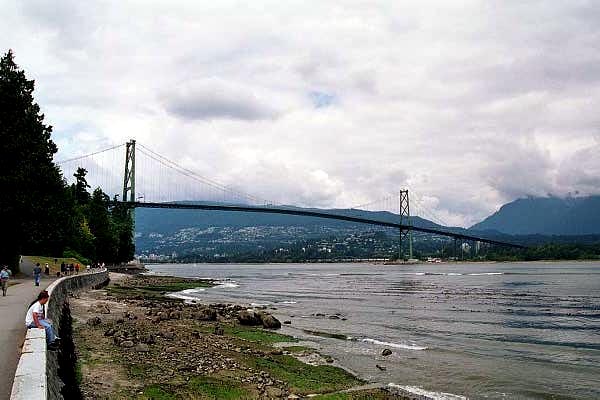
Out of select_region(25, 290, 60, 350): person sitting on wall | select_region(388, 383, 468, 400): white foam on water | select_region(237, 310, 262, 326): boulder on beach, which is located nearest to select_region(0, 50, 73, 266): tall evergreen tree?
select_region(237, 310, 262, 326): boulder on beach

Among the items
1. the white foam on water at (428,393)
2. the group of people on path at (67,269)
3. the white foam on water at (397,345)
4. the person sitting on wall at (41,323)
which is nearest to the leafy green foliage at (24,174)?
the group of people on path at (67,269)

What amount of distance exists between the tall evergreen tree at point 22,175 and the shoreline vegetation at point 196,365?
16.2 m

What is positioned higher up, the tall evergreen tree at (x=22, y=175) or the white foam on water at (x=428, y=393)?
the tall evergreen tree at (x=22, y=175)

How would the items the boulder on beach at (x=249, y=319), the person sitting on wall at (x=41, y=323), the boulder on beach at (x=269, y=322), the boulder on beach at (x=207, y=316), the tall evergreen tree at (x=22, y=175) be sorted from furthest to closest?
the tall evergreen tree at (x=22, y=175) < the boulder on beach at (x=207, y=316) < the boulder on beach at (x=249, y=319) < the boulder on beach at (x=269, y=322) < the person sitting on wall at (x=41, y=323)

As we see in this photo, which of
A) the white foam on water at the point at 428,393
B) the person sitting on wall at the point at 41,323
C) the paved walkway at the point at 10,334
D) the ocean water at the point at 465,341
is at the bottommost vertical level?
the ocean water at the point at 465,341

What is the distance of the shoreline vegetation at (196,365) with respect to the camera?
14781 millimetres

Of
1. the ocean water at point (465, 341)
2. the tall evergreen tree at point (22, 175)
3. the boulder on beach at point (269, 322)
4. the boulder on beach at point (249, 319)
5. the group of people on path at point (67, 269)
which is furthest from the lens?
the group of people on path at point (67, 269)

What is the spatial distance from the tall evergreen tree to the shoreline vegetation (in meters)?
16.2

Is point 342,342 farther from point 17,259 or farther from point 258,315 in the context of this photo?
point 17,259

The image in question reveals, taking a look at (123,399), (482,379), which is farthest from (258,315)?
(123,399)

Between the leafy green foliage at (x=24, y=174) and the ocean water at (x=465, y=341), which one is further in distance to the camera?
the leafy green foliage at (x=24, y=174)

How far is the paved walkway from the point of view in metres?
9.85

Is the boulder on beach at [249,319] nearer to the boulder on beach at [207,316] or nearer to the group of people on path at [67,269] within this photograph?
the boulder on beach at [207,316]

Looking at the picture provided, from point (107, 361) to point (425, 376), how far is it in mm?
11266
